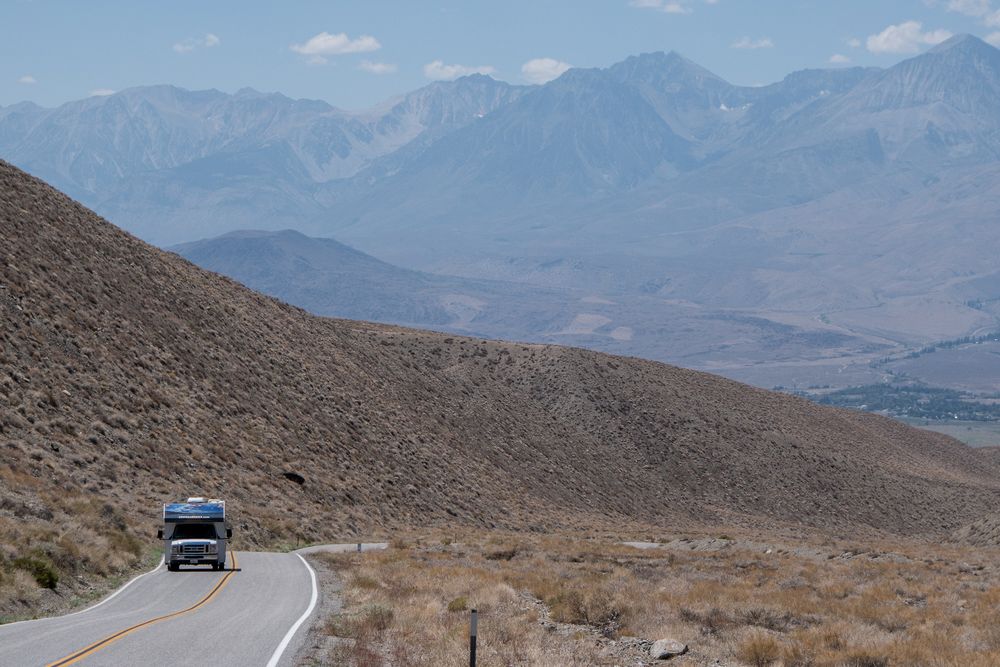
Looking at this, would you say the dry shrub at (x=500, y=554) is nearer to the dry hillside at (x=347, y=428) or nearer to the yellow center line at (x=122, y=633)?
the dry hillside at (x=347, y=428)

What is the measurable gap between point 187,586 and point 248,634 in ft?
23.5

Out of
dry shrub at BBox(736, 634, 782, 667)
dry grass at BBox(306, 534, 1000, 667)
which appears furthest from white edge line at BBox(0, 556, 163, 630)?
dry shrub at BBox(736, 634, 782, 667)

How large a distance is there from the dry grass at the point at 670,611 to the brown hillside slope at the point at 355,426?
30.7 feet

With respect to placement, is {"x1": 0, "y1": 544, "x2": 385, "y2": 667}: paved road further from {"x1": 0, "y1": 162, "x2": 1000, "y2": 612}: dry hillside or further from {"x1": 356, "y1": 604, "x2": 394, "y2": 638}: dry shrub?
{"x1": 0, "y1": 162, "x2": 1000, "y2": 612}: dry hillside

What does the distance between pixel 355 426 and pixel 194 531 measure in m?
34.0

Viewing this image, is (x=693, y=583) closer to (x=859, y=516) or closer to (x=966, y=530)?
(x=966, y=530)

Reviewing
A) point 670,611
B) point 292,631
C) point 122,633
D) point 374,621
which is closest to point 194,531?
point 374,621

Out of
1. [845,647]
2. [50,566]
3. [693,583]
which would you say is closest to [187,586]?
[50,566]

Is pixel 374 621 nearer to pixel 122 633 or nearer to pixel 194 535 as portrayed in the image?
pixel 122 633

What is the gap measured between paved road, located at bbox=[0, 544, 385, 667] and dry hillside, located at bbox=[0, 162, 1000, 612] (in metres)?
2.86

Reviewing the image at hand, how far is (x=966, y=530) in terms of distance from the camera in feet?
206

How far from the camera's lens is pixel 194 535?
28.9 m

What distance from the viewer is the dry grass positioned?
17953 millimetres

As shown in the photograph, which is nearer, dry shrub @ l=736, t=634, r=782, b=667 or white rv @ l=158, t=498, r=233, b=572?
dry shrub @ l=736, t=634, r=782, b=667
